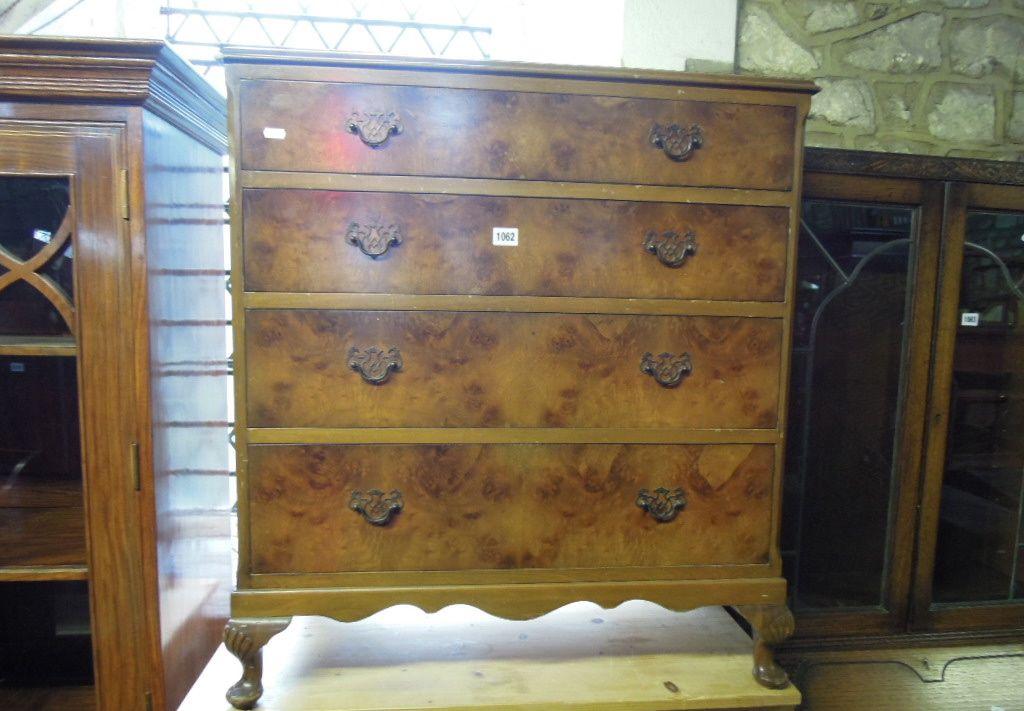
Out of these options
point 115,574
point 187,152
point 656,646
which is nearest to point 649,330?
point 656,646

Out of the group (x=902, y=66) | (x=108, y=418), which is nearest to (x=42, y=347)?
(x=108, y=418)

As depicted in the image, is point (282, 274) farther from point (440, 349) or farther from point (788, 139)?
point (788, 139)

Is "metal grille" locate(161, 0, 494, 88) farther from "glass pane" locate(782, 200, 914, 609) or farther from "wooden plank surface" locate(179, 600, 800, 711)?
"wooden plank surface" locate(179, 600, 800, 711)

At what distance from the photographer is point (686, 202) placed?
1.20 m

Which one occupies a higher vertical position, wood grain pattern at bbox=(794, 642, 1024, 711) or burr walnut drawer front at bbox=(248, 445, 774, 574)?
burr walnut drawer front at bbox=(248, 445, 774, 574)

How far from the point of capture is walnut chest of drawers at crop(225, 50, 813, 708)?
44.2 inches

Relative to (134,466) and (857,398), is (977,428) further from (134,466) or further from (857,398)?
(134,466)

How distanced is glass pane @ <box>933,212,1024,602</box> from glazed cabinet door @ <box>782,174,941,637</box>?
0.19 metres

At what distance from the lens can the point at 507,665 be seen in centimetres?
141

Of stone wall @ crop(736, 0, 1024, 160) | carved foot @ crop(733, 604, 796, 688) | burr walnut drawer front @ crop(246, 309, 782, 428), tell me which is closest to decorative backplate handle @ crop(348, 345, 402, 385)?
burr walnut drawer front @ crop(246, 309, 782, 428)

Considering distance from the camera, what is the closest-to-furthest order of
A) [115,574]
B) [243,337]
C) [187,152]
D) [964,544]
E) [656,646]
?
[243,337], [115,574], [187,152], [656,646], [964,544]

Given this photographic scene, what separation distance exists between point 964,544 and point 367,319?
194 cm

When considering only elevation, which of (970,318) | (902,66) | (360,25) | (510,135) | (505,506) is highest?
(360,25)

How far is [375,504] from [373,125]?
2.37 ft
